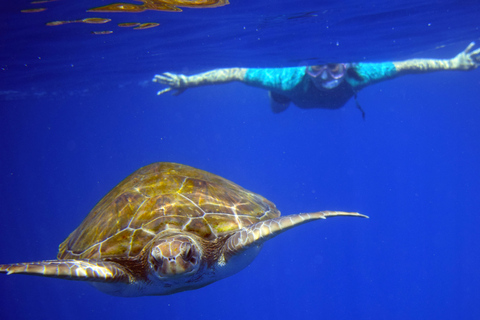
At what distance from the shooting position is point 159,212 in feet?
13.9

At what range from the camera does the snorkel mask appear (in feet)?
33.8

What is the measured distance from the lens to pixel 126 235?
4.07 metres

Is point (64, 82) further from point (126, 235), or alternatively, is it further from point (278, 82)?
point (126, 235)

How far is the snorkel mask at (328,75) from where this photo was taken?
10297 millimetres

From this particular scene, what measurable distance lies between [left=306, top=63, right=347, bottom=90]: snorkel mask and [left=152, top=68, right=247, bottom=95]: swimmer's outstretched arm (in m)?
2.79

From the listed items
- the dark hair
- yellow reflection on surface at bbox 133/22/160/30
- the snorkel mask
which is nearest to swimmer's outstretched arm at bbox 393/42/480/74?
the dark hair

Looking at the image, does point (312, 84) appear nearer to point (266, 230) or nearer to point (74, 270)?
point (266, 230)

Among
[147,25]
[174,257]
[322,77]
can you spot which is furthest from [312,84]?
[174,257]

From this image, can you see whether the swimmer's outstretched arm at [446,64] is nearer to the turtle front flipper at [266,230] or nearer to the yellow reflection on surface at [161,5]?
the yellow reflection on surface at [161,5]

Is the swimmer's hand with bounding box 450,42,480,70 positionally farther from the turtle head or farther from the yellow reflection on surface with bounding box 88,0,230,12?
the turtle head

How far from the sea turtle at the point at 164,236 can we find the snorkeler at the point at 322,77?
21.6ft

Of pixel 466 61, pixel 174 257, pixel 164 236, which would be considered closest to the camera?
pixel 174 257

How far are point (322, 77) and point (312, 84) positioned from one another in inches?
34.5

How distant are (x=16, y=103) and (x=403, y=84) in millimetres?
40676
